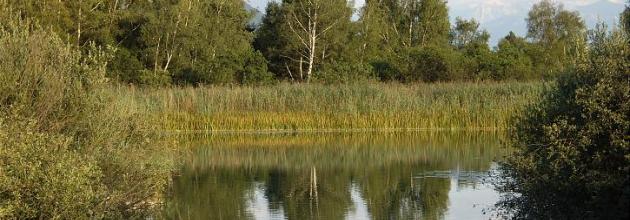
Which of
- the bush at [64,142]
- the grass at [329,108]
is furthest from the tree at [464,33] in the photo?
the bush at [64,142]

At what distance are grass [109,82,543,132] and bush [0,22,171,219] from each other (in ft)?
52.4

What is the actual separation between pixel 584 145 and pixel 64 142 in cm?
590

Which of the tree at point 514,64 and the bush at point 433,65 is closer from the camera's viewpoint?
the bush at point 433,65

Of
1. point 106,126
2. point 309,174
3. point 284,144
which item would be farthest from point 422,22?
point 106,126

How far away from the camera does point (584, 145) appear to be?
9953mm

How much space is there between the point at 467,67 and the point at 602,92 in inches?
1476

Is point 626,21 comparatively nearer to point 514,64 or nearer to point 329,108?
point 329,108

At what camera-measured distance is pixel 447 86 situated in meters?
33.0

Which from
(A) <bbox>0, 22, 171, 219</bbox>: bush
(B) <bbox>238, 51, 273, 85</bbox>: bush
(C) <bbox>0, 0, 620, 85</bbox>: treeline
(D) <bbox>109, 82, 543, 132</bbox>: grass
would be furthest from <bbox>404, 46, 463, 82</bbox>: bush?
(A) <bbox>0, 22, 171, 219</bbox>: bush

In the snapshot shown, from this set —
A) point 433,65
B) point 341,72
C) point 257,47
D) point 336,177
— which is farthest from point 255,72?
point 336,177

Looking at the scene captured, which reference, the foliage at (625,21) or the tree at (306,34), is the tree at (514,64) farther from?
the foliage at (625,21)

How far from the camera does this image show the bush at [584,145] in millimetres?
9672

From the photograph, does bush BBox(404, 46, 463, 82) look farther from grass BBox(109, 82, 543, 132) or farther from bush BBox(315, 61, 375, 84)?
grass BBox(109, 82, 543, 132)

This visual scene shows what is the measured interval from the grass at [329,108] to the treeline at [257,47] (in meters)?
8.99
